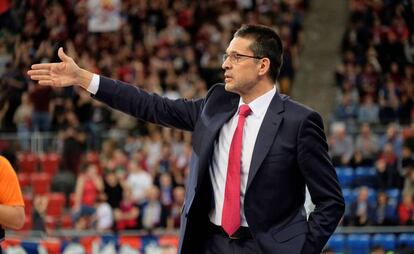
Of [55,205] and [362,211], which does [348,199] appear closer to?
[362,211]

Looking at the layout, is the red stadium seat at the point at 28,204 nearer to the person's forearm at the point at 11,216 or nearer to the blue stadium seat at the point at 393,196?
the blue stadium seat at the point at 393,196

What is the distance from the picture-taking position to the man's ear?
4.61 m

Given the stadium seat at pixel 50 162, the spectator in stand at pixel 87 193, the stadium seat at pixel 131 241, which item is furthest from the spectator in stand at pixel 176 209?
the stadium seat at pixel 50 162

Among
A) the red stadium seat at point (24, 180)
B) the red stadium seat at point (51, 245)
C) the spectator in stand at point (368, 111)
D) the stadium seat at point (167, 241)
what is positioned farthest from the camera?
the spectator in stand at point (368, 111)

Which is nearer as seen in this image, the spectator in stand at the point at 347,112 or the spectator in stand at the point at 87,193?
the spectator in stand at the point at 87,193

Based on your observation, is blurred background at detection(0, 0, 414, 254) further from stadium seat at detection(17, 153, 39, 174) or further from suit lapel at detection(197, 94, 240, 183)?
suit lapel at detection(197, 94, 240, 183)

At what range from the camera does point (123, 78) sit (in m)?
17.0

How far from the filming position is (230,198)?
4.50m

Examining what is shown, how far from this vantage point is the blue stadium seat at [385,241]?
1174 cm

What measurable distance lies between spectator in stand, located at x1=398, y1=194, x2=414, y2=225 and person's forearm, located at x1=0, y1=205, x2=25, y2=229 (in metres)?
8.82

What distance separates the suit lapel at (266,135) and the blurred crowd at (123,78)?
19.7ft

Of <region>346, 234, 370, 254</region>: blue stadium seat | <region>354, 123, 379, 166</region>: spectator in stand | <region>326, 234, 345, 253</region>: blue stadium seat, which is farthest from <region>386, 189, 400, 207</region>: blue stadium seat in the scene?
<region>326, 234, 345, 253</region>: blue stadium seat

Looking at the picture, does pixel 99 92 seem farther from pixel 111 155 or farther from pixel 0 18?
pixel 111 155

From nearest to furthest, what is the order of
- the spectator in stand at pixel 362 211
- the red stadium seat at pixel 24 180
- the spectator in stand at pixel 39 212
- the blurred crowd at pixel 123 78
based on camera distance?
the spectator in stand at pixel 39 212, the spectator in stand at pixel 362 211, the blurred crowd at pixel 123 78, the red stadium seat at pixel 24 180
